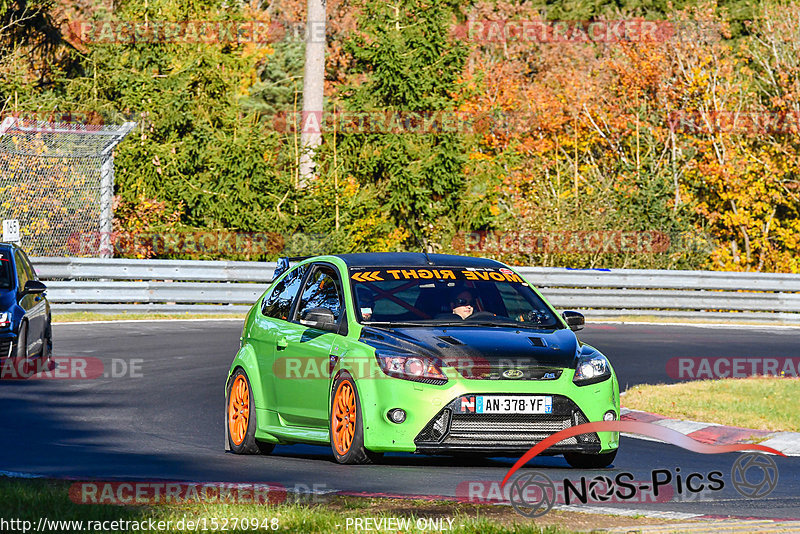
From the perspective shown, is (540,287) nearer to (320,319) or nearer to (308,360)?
(308,360)

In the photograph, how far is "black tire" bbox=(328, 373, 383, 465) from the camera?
389 inches

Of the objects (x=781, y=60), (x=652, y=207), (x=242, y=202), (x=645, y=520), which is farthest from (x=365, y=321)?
(x=781, y=60)

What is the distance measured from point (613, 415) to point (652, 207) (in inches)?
1034

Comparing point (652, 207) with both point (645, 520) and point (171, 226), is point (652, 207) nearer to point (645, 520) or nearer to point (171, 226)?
point (171, 226)

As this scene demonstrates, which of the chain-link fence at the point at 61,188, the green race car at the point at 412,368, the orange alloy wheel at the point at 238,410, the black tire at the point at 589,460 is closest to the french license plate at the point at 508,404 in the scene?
the green race car at the point at 412,368

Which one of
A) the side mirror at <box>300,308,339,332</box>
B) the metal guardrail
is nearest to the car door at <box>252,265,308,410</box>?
the side mirror at <box>300,308,339,332</box>

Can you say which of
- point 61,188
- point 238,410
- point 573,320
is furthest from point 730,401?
point 61,188

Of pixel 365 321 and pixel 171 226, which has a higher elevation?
pixel 365 321

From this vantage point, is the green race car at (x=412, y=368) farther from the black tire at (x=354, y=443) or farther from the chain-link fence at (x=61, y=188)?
the chain-link fence at (x=61, y=188)

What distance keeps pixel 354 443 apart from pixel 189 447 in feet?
7.17

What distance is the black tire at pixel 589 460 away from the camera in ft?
33.8

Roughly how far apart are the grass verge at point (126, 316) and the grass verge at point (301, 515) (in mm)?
18383

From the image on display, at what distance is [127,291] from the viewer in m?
27.8

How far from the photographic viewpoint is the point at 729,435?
43.1ft
